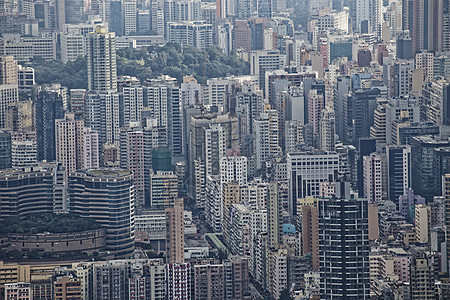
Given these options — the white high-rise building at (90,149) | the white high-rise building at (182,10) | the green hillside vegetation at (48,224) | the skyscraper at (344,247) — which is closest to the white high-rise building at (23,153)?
the white high-rise building at (90,149)

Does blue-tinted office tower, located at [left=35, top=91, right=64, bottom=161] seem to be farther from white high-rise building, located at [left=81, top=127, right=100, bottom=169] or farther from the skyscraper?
the skyscraper

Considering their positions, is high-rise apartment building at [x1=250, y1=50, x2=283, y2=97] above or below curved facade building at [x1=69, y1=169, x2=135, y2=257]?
above

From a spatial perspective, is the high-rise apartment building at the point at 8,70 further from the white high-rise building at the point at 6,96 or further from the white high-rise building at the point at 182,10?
the white high-rise building at the point at 182,10

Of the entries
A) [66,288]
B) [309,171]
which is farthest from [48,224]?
[309,171]

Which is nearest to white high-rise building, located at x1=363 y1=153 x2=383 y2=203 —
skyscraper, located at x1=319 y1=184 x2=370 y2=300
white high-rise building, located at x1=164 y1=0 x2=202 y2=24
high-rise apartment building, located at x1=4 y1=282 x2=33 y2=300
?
skyscraper, located at x1=319 y1=184 x2=370 y2=300

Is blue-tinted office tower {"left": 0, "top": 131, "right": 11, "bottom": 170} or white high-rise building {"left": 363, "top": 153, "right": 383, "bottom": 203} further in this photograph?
blue-tinted office tower {"left": 0, "top": 131, "right": 11, "bottom": 170}

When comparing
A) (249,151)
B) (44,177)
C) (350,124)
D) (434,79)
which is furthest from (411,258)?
(434,79)
